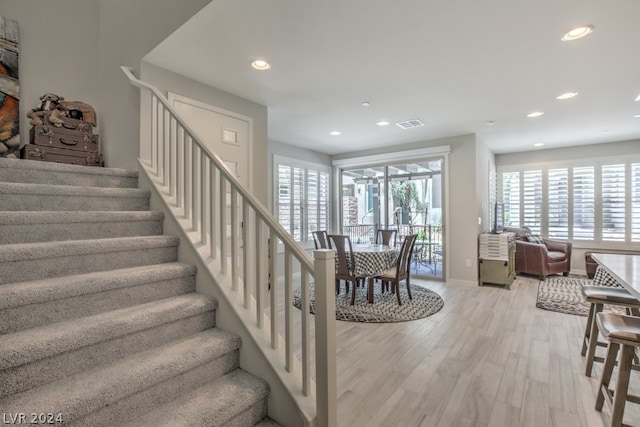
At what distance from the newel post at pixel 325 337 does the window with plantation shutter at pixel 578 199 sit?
22.9 ft

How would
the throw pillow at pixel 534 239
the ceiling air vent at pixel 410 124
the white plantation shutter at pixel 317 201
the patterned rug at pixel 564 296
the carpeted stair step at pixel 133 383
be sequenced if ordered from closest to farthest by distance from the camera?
the carpeted stair step at pixel 133 383 < the patterned rug at pixel 564 296 < the ceiling air vent at pixel 410 124 < the throw pillow at pixel 534 239 < the white plantation shutter at pixel 317 201

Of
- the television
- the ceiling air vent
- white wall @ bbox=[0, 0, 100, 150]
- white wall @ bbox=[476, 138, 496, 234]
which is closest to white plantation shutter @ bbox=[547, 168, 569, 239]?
white wall @ bbox=[476, 138, 496, 234]

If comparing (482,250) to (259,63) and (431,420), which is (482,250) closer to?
(431,420)

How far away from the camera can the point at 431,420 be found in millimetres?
1910

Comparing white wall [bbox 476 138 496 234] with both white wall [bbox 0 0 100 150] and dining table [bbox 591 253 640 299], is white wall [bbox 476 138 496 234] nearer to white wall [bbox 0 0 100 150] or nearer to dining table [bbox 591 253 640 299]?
dining table [bbox 591 253 640 299]

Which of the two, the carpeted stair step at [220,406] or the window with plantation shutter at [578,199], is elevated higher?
the window with plantation shutter at [578,199]

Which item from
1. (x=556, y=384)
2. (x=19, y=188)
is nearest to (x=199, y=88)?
(x=19, y=188)

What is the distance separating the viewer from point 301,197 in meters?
6.21

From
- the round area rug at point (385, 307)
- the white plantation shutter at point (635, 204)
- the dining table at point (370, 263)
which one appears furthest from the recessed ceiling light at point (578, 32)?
the white plantation shutter at point (635, 204)

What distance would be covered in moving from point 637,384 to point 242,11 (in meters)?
3.90

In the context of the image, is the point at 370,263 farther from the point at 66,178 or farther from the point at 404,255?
the point at 66,178

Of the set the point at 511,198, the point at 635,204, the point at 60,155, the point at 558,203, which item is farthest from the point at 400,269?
the point at 635,204

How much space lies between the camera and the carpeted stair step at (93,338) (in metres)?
1.21

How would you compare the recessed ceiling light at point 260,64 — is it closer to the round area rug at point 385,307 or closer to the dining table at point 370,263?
the dining table at point 370,263
